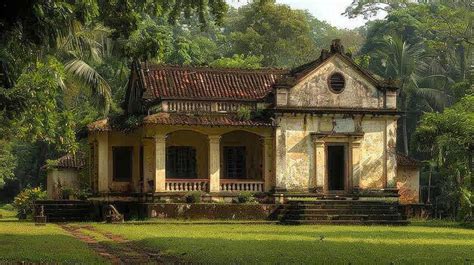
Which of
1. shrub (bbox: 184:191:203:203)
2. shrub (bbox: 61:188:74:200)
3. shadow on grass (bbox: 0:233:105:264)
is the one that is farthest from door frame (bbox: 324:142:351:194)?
shadow on grass (bbox: 0:233:105:264)

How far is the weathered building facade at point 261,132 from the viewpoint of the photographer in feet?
102

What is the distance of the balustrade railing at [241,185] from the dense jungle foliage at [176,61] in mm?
5806

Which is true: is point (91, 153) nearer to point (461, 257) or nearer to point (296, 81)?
point (296, 81)

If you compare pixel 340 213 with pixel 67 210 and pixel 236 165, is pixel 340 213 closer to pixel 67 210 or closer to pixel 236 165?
pixel 236 165

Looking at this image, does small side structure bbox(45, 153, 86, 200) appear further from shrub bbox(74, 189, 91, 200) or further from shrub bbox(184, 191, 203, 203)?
shrub bbox(184, 191, 203, 203)

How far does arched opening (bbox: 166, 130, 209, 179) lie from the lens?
32.9m

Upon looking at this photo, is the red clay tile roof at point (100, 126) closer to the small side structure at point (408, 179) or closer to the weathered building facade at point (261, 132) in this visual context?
the weathered building facade at point (261, 132)

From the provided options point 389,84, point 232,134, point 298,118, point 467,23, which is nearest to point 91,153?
point 232,134

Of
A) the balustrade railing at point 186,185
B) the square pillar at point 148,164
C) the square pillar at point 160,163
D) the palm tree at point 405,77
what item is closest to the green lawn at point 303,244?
the square pillar at point 160,163

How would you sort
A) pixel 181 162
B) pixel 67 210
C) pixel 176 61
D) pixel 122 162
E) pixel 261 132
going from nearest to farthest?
1. pixel 261 132
2. pixel 67 210
3. pixel 181 162
4. pixel 122 162
5. pixel 176 61

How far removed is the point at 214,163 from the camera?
31.4m

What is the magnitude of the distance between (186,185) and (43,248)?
13.5m

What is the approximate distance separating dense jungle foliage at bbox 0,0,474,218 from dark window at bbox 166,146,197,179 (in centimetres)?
383

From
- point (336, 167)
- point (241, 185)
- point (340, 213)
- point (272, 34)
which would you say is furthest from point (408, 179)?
point (272, 34)
